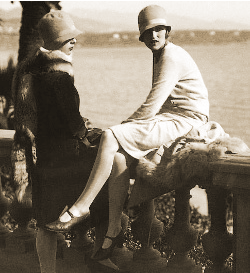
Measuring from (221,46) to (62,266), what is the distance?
14098 millimetres

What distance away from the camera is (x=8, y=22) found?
13.2 meters

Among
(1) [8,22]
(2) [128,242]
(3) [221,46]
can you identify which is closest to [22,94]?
(2) [128,242]

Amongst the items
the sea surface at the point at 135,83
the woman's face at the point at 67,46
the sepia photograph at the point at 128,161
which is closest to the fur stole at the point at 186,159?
the sepia photograph at the point at 128,161

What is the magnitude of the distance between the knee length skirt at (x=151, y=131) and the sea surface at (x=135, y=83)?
1400 cm

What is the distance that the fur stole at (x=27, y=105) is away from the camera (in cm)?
388

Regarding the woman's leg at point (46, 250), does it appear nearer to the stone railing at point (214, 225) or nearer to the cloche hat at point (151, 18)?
the stone railing at point (214, 225)

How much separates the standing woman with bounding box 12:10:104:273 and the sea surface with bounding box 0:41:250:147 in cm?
1382

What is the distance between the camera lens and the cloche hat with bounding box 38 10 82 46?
3834mm

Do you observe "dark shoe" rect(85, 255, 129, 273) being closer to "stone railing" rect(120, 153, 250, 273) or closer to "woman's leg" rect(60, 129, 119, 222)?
"stone railing" rect(120, 153, 250, 273)

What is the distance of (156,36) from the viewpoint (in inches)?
150

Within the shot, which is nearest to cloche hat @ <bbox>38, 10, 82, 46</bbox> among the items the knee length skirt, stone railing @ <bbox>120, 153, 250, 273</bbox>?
the knee length skirt

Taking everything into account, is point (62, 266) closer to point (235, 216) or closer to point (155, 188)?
point (155, 188)

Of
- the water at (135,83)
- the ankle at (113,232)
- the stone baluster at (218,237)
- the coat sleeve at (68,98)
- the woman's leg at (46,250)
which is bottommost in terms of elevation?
the water at (135,83)

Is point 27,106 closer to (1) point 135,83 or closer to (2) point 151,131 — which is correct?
(2) point 151,131
